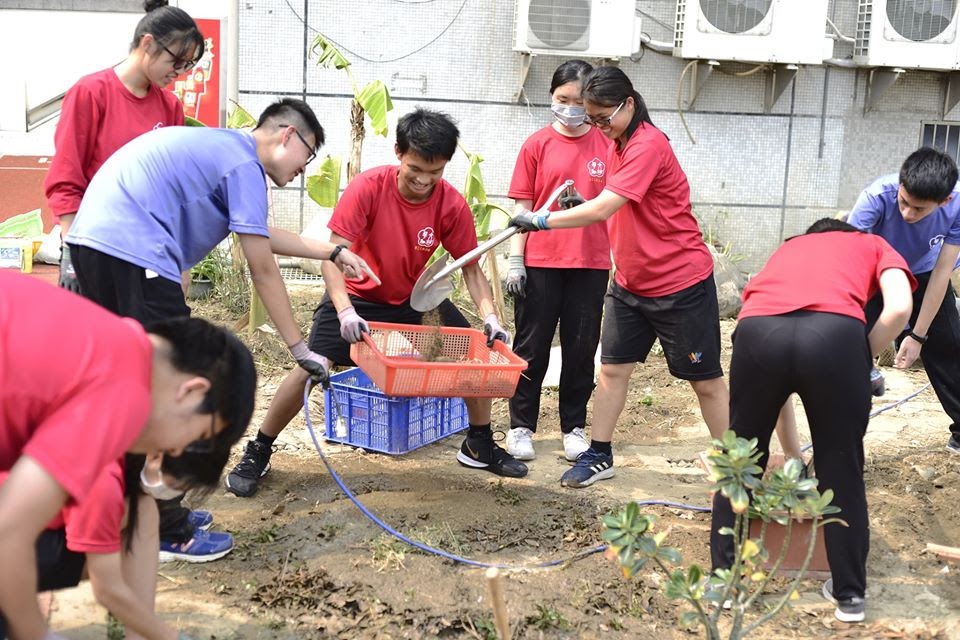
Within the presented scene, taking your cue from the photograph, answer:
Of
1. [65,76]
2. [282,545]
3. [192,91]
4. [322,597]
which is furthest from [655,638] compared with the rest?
[65,76]

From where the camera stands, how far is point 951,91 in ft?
27.9

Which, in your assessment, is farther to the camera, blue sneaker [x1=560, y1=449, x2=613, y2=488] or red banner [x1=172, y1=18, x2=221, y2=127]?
red banner [x1=172, y1=18, x2=221, y2=127]

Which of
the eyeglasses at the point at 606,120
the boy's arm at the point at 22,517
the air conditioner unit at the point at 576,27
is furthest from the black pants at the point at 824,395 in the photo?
the air conditioner unit at the point at 576,27

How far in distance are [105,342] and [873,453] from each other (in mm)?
4326

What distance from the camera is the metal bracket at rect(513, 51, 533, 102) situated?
784 centimetres

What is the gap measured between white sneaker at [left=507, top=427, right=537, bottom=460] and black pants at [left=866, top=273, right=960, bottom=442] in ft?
6.47

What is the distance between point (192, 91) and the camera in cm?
780

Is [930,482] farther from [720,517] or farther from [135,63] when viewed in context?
[135,63]

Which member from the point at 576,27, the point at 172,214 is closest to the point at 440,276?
the point at 172,214

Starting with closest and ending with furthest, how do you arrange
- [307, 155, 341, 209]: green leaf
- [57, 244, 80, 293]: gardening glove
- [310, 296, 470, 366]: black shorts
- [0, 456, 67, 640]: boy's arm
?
[0, 456, 67, 640]: boy's arm
[57, 244, 80, 293]: gardening glove
[310, 296, 470, 366]: black shorts
[307, 155, 341, 209]: green leaf

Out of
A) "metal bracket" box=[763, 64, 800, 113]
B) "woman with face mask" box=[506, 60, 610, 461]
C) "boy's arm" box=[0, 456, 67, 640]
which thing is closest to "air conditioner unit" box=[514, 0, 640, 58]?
"metal bracket" box=[763, 64, 800, 113]

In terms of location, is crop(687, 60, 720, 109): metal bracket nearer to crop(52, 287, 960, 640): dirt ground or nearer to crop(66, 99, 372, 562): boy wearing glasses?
crop(52, 287, 960, 640): dirt ground

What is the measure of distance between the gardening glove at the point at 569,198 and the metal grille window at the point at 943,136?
5.23 m

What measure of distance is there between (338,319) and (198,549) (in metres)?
1.17
